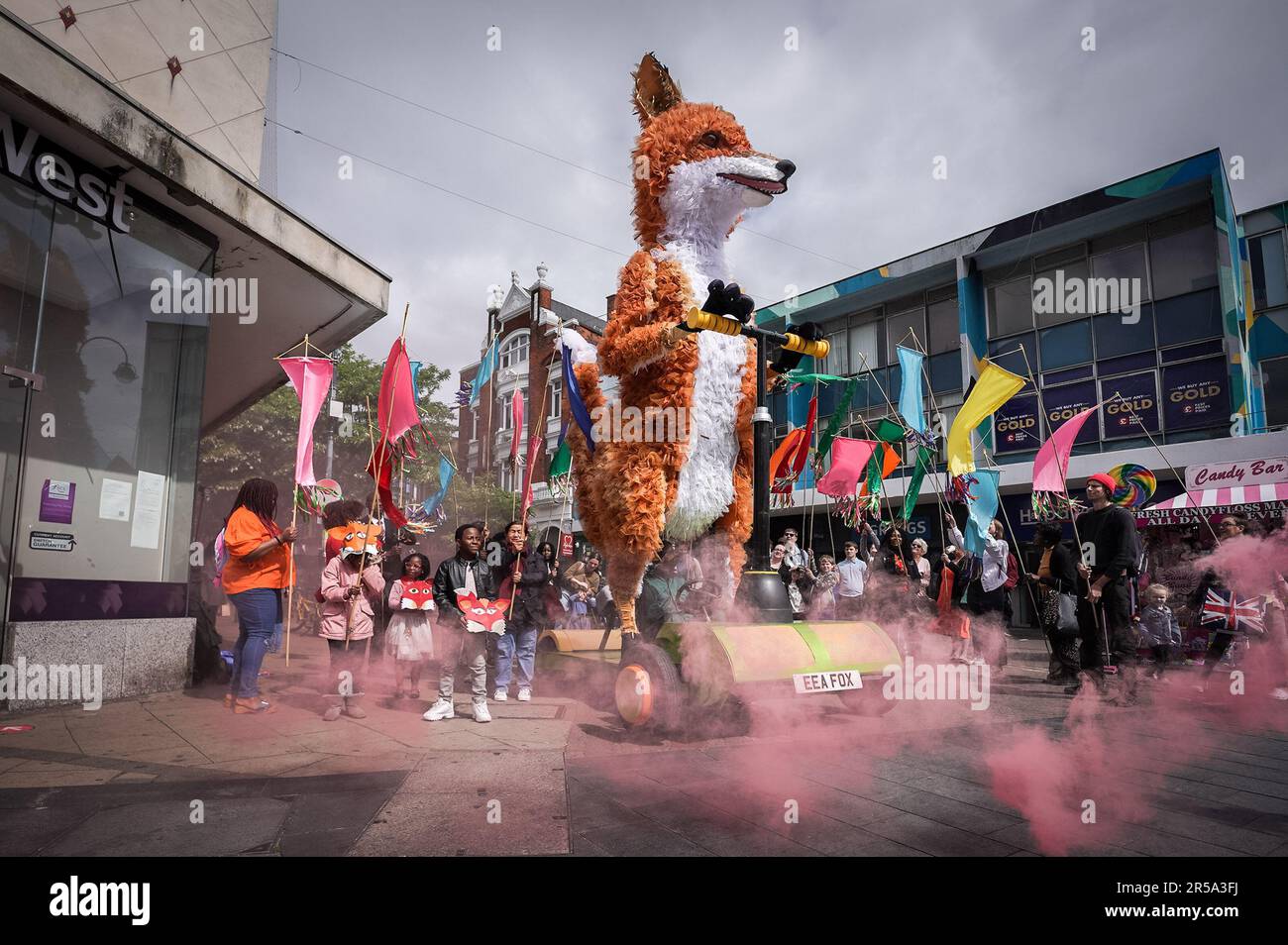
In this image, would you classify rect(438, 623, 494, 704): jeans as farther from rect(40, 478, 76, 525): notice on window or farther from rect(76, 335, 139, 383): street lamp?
rect(76, 335, 139, 383): street lamp

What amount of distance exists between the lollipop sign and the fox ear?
28.3 ft

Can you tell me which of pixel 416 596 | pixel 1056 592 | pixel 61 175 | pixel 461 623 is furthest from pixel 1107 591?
pixel 61 175

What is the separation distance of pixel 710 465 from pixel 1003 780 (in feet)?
8.41

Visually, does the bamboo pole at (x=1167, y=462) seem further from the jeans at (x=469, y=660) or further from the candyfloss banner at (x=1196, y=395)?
the jeans at (x=469, y=660)

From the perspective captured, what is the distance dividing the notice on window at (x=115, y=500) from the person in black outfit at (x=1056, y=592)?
8299mm

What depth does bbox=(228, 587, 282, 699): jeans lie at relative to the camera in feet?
17.7

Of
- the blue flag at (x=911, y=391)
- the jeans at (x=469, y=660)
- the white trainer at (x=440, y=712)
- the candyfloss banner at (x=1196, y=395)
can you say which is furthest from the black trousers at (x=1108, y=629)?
the candyfloss banner at (x=1196, y=395)

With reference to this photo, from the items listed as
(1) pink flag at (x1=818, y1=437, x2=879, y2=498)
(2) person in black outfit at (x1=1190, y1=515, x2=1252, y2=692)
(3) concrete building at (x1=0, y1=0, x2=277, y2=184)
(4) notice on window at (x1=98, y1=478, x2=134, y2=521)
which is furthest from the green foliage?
(2) person in black outfit at (x1=1190, y1=515, x2=1252, y2=692)

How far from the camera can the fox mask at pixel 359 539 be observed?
19.5 feet

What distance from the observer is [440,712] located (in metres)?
5.21

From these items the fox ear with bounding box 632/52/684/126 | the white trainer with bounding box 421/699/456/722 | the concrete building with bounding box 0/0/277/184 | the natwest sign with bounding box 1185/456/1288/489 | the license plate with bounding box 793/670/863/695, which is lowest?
the white trainer with bounding box 421/699/456/722

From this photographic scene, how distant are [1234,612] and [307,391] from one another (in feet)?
28.0

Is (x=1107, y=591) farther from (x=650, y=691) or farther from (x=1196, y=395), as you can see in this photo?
(x=1196, y=395)
